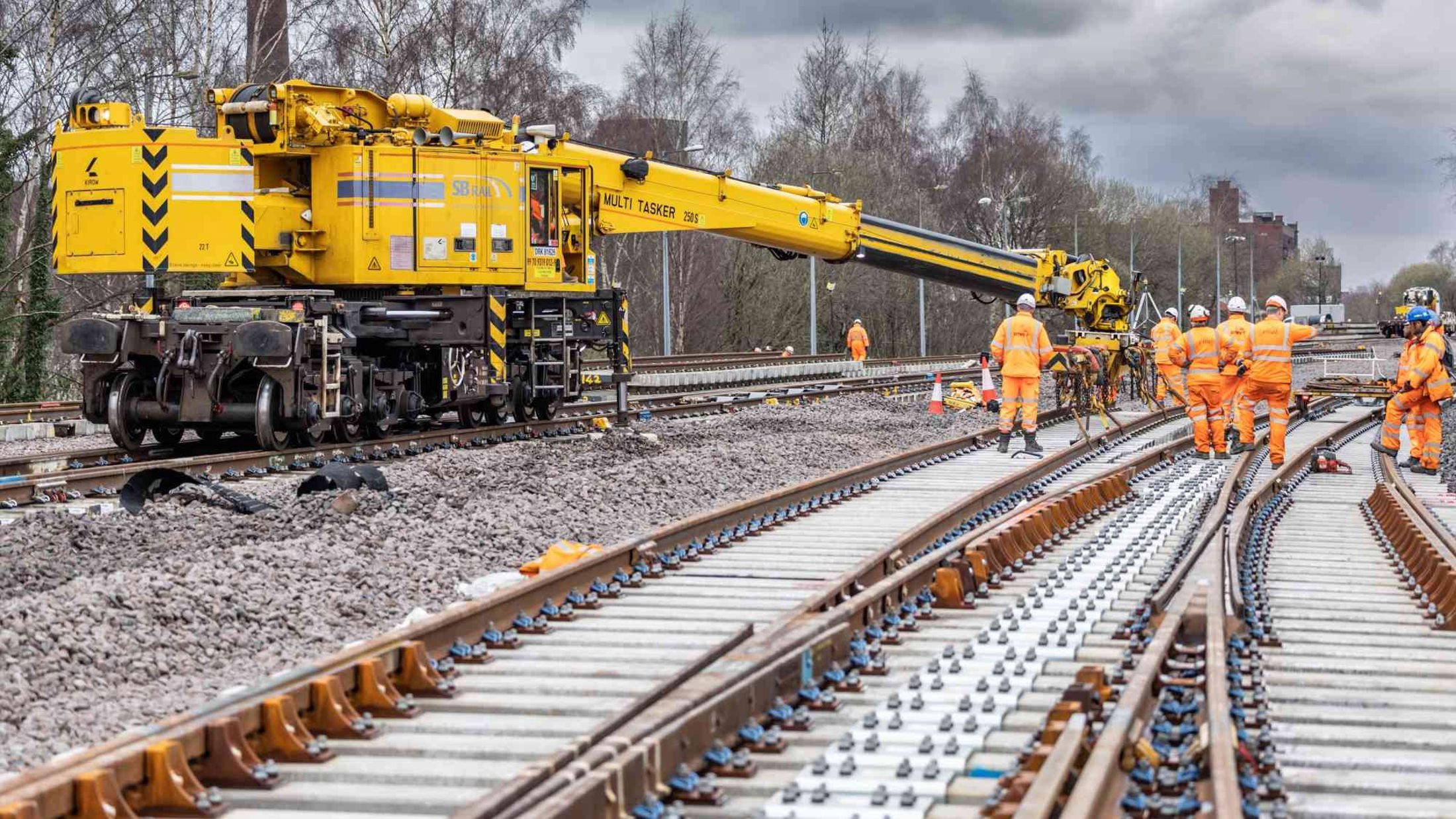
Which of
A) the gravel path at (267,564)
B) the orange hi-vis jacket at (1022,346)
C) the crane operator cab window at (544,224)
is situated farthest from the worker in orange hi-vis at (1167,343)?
the crane operator cab window at (544,224)

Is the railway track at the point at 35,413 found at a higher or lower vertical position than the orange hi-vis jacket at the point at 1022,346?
lower

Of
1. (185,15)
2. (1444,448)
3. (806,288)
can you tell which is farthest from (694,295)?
(1444,448)

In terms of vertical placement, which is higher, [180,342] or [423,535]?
[180,342]

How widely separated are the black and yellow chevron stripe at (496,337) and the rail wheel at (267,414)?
249 cm

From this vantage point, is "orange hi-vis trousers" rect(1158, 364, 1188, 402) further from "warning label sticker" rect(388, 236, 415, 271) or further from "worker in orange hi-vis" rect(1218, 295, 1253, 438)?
"warning label sticker" rect(388, 236, 415, 271)

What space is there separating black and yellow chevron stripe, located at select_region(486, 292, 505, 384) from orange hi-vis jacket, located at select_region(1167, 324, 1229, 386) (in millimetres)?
6791

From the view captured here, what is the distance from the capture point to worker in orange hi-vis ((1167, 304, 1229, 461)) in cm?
1641

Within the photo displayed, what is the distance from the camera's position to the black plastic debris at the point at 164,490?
10.6 m

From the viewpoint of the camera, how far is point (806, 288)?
5406 centimetres

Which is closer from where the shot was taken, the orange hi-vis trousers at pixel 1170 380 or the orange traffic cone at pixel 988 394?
the orange hi-vis trousers at pixel 1170 380

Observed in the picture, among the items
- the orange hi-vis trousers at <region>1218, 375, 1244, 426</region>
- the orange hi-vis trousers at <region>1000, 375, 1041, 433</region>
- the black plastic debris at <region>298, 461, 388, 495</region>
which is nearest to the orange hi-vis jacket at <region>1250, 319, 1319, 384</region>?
the orange hi-vis trousers at <region>1218, 375, 1244, 426</region>

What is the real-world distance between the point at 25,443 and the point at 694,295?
35.0 metres

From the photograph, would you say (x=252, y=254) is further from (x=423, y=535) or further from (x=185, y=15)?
(x=185, y=15)

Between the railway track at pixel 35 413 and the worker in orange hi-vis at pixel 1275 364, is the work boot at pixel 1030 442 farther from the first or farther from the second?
the railway track at pixel 35 413
